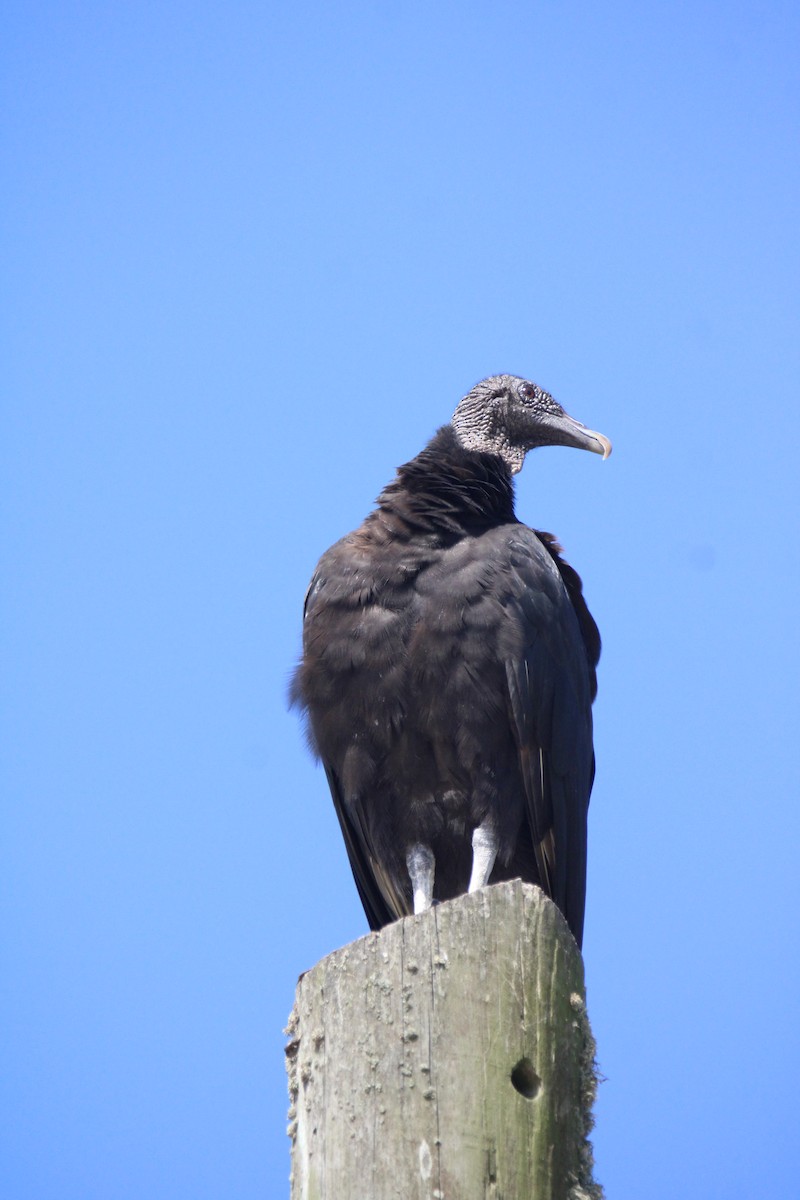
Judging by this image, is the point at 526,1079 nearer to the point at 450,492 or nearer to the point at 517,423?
the point at 450,492

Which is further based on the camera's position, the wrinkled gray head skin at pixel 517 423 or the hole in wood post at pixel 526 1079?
the wrinkled gray head skin at pixel 517 423

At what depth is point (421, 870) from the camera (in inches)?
162

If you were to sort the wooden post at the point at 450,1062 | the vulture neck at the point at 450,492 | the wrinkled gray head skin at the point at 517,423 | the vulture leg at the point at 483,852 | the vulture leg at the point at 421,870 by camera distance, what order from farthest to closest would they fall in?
the wrinkled gray head skin at the point at 517,423, the vulture neck at the point at 450,492, the vulture leg at the point at 421,870, the vulture leg at the point at 483,852, the wooden post at the point at 450,1062

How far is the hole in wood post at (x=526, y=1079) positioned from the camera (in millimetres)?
2326

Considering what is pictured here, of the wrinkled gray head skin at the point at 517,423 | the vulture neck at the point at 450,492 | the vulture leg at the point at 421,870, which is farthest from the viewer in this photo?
the wrinkled gray head skin at the point at 517,423

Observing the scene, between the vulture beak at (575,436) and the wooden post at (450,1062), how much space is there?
2770mm

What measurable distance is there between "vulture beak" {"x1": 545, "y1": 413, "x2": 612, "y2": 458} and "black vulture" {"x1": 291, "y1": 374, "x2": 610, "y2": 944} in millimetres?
780

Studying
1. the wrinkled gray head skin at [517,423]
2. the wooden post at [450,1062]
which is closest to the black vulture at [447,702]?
the wrinkled gray head skin at [517,423]

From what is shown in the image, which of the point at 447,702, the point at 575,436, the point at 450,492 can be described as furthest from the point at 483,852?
the point at 575,436

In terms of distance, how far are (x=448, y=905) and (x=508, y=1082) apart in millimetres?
326

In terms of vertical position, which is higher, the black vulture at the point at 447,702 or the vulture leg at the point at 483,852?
the black vulture at the point at 447,702

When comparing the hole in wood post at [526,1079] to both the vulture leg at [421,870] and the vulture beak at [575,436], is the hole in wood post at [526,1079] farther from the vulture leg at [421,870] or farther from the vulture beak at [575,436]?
the vulture beak at [575,436]

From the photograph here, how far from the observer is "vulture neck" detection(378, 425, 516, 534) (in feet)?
A: 14.0

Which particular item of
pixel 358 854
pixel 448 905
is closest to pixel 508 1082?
pixel 448 905
